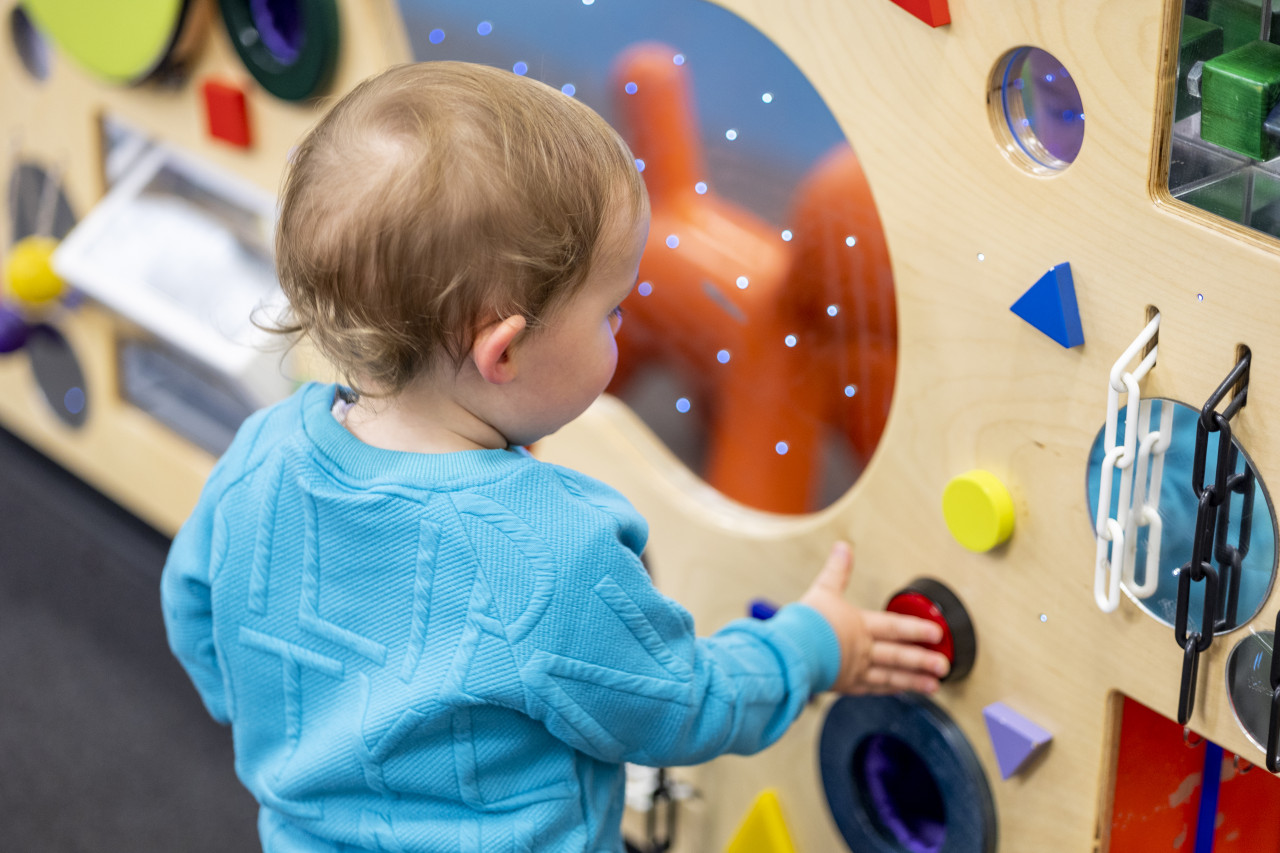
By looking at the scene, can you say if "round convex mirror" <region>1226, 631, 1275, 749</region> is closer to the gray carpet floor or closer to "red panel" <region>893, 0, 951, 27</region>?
"red panel" <region>893, 0, 951, 27</region>

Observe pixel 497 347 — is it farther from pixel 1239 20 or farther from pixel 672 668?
pixel 1239 20

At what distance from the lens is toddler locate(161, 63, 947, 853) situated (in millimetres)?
607

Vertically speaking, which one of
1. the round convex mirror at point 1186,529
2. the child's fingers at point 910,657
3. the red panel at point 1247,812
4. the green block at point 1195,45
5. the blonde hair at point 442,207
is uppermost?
the green block at point 1195,45

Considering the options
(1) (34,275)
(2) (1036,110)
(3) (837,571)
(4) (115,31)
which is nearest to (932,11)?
(2) (1036,110)

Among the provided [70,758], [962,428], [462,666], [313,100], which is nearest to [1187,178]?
[962,428]

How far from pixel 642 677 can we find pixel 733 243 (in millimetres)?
377

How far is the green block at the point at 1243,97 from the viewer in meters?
0.61

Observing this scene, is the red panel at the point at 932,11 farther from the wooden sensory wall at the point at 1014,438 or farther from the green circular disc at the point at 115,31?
the green circular disc at the point at 115,31

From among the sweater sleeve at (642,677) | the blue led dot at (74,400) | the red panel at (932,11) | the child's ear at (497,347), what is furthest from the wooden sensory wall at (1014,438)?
the blue led dot at (74,400)

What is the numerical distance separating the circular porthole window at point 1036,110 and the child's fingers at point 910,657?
1.03 feet

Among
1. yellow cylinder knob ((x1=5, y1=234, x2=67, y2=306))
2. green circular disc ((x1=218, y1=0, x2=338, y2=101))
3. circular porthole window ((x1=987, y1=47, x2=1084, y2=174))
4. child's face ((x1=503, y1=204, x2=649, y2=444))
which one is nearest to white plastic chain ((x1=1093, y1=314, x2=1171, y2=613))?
circular porthole window ((x1=987, y1=47, x2=1084, y2=174))

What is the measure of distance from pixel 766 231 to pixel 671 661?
352 millimetres

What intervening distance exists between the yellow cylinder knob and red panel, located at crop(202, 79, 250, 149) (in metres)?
0.32

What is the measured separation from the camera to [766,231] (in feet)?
3.03
